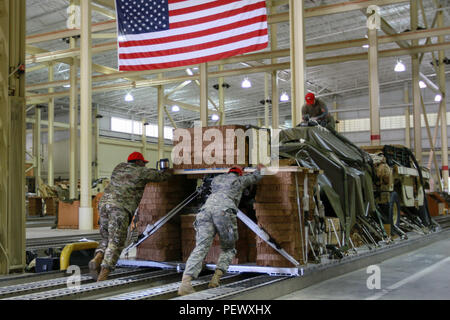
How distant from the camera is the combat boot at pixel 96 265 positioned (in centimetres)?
633

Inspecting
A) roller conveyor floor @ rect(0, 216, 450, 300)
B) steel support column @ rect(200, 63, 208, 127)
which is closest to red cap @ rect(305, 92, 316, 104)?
roller conveyor floor @ rect(0, 216, 450, 300)

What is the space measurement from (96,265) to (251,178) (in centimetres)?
225

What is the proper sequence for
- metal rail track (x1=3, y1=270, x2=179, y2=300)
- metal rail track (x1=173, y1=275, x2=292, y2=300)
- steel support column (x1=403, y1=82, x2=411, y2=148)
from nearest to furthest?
1. metal rail track (x1=173, y1=275, x2=292, y2=300)
2. metal rail track (x1=3, y1=270, x2=179, y2=300)
3. steel support column (x1=403, y1=82, x2=411, y2=148)

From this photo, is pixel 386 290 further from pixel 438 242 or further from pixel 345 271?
pixel 438 242

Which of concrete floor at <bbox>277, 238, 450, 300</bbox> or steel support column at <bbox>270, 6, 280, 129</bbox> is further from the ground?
steel support column at <bbox>270, 6, 280, 129</bbox>

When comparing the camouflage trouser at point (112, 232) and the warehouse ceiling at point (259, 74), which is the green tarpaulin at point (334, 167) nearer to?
the camouflage trouser at point (112, 232)

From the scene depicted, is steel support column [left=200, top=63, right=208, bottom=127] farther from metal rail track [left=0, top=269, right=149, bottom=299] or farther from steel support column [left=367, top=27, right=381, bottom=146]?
metal rail track [left=0, top=269, right=149, bottom=299]

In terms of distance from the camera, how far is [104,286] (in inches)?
236

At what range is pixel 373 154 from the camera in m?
11.1

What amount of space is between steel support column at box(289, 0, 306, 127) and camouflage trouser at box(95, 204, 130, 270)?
5852 millimetres

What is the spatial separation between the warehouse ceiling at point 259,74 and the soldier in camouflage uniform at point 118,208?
38.9ft

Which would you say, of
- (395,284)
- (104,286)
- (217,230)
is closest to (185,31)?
(217,230)

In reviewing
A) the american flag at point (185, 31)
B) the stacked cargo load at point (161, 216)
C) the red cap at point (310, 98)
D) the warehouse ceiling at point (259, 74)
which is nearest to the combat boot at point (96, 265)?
the stacked cargo load at point (161, 216)

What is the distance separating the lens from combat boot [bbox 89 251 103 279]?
633cm
